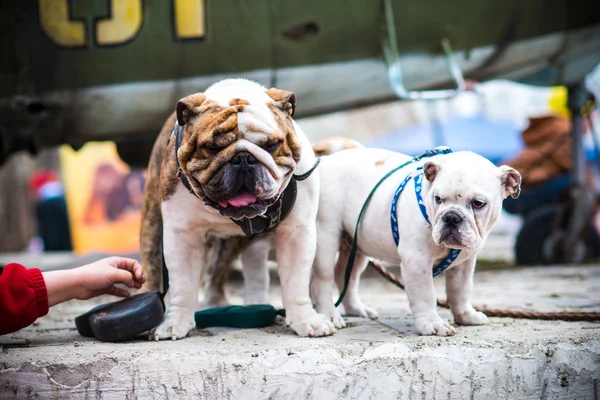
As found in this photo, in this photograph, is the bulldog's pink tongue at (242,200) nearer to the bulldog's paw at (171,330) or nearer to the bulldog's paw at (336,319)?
the bulldog's paw at (171,330)

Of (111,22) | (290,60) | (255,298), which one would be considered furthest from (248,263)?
(111,22)

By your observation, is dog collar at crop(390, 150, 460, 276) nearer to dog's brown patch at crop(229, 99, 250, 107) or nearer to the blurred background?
dog's brown patch at crop(229, 99, 250, 107)

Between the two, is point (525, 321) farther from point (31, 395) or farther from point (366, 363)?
point (31, 395)

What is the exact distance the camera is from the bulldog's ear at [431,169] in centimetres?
236

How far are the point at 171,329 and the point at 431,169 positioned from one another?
1082 mm

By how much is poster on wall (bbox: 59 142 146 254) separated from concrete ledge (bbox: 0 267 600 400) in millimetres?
8286

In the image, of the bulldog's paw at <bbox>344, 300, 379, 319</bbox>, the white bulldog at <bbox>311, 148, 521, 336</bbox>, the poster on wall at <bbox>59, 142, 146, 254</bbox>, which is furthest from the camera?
the poster on wall at <bbox>59, 142, 146, 254</bbox>

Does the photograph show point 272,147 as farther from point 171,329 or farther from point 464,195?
point 171,329

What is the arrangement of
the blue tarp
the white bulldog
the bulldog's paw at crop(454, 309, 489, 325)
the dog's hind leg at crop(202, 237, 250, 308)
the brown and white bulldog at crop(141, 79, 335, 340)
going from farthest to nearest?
the blue tarp, the dog's hind leg at crop(202, 237, 250, 308), the bulldog's paw at crop(454, 309, 489, 325), the white bulldog, the brown and white bulldog at crop(141, 79, 335, 340)

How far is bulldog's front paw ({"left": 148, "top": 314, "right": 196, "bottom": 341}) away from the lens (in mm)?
2434

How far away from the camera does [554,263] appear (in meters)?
5.86

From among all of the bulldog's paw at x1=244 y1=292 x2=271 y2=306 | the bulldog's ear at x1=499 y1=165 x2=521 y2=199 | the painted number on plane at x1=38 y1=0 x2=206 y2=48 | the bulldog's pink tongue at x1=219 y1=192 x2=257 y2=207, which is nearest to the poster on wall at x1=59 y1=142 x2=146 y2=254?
the painted number on plane at x1=38 y1=0 x2=206 y2=48

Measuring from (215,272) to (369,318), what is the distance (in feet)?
2.66

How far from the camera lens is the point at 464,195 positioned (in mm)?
2273
